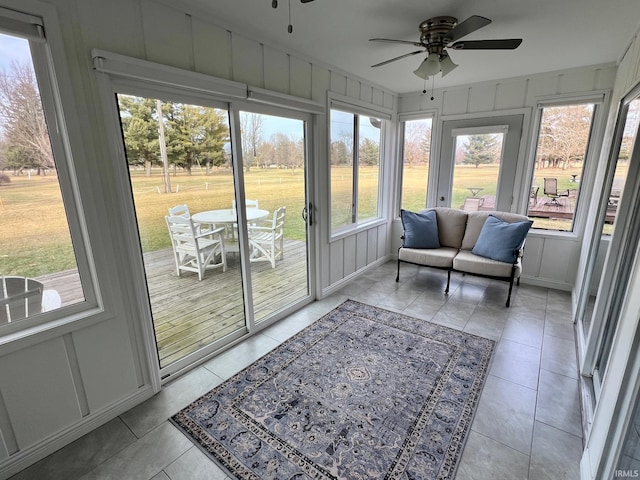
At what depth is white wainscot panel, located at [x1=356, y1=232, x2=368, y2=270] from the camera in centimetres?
411

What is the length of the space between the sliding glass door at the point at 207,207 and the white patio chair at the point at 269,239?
0.01m

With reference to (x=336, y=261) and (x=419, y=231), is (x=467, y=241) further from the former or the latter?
(x=336, y=261)

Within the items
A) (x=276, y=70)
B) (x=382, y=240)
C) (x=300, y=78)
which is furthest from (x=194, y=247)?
(x=382, y=240)

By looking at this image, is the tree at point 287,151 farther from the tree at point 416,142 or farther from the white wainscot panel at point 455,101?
the white wainscot panel at point 455,101

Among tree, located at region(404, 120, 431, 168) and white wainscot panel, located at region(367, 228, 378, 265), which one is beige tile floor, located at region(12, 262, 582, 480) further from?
tree, located at region(404, 120, 431, 168)

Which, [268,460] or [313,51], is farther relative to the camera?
[313,51]

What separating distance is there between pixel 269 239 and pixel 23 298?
2.00m

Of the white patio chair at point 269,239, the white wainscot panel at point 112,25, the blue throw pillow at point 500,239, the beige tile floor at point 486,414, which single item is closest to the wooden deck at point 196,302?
the white patio chair at point 269,239

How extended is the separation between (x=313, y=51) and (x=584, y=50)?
2.44 m

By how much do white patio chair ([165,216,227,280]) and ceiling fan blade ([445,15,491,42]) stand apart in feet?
7.09

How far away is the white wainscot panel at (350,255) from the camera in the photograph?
3867mm

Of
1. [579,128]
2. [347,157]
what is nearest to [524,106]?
[579,128]

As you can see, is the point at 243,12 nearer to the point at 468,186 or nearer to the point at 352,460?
the point at 352,460

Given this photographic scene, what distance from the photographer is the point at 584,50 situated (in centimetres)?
272
